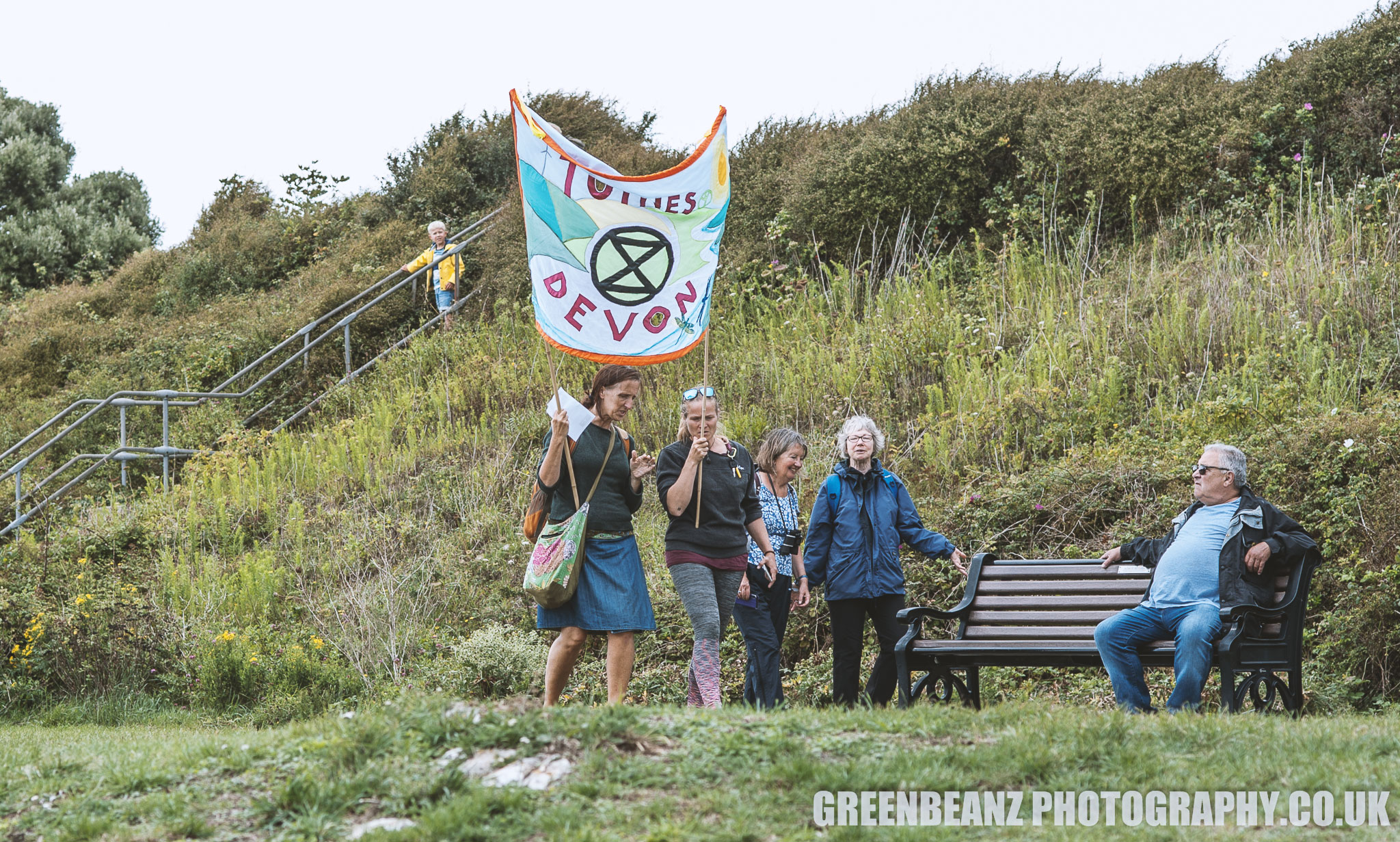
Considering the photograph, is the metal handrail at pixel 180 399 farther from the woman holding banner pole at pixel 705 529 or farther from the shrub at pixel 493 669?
the woman holding banner pole at pixel 705 529

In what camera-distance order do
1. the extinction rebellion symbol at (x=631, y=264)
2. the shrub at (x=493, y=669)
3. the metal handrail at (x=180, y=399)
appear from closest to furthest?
the extinction rebellion symbol at (x=631, y=264) < the shrub at (x=493, y=669) < the metal handrail at (x=180, y=399)

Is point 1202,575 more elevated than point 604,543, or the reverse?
point 604,543

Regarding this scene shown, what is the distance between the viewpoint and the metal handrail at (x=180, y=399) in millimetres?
13844

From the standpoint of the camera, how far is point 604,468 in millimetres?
6164

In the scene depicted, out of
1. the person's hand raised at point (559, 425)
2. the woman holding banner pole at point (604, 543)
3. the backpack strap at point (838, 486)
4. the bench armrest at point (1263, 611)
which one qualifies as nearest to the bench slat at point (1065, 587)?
the backpack strap at point (838, 486)

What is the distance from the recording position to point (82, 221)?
28.8 metres

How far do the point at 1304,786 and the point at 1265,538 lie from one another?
2140 millimetres

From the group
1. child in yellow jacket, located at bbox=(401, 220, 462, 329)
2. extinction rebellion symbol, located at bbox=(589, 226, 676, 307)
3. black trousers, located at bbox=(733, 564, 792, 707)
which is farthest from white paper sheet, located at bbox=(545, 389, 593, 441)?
child in yellow jacket, located at bbox=(401, 220, 462, 329)

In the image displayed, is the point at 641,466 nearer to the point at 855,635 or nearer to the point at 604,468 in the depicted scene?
the point at 604,468

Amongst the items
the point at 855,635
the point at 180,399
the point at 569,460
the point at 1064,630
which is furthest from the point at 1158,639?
the point at 180,399

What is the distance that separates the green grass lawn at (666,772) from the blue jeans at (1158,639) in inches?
29.7

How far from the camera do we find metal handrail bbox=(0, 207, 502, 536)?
45.4ft

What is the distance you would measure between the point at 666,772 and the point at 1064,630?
330 cm

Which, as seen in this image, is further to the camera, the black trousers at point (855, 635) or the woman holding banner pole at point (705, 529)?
the black trousers at point (855, 635)
